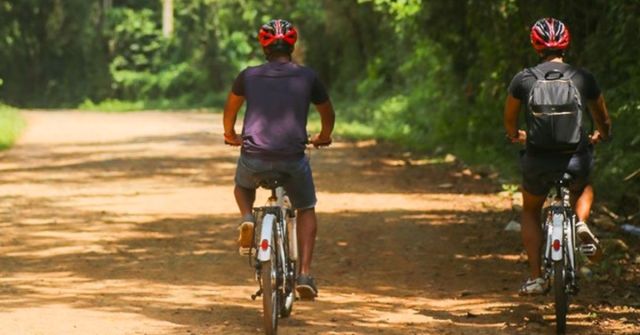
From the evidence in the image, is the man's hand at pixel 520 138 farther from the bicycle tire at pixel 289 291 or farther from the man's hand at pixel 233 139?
the man's hand at pixel 233 139

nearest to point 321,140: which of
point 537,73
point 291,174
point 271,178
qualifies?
point 291,174

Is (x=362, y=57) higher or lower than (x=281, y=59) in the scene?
lower

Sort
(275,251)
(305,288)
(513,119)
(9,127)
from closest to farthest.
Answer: (275,251) → (305,288) → (513,119) → (9,127)

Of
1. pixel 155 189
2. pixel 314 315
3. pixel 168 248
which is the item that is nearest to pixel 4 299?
pixel 314 315

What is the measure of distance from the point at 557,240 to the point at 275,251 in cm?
181

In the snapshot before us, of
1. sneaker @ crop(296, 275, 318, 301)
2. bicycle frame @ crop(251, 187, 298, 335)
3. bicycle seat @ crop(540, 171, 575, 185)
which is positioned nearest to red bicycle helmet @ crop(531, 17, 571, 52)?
bicycle seat @ crop(540, 171, 575, 185)

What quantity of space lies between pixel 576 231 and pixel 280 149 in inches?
80.7

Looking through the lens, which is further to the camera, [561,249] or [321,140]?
[321,140]

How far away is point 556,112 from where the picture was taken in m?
9.20

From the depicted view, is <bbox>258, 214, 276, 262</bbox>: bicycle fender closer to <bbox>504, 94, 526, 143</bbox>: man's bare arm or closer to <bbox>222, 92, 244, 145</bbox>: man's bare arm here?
<bbox>222, 92, 244, 145</bbox>: man's bare arm

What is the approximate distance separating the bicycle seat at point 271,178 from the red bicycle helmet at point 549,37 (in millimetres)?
1936

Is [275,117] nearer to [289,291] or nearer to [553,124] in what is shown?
[289,291]

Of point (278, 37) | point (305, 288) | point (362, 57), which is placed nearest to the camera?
point (278, 37)

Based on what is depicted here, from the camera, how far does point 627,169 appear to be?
15.1 m
